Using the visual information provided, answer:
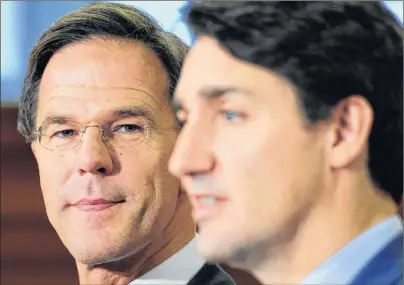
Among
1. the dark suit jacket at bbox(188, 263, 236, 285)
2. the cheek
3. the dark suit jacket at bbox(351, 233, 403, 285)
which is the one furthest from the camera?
the cheek

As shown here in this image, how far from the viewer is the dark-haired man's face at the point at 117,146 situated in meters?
1.42

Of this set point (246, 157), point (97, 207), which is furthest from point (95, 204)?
point (246, 157)

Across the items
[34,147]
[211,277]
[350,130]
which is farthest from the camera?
[34,147]

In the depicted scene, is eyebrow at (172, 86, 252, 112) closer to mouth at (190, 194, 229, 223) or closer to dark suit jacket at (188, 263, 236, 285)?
mouth at (190, 194, 229, 223)

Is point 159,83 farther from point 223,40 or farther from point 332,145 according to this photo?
point 332,145

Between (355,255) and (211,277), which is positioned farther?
(211,277)

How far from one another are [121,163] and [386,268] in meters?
0.54

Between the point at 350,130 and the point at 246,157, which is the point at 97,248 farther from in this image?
the point at 350,130

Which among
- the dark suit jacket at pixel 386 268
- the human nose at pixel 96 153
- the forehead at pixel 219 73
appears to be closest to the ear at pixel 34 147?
the human nose at pixel 96 153

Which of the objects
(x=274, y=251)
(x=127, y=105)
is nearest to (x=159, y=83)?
(x=127, y=105)

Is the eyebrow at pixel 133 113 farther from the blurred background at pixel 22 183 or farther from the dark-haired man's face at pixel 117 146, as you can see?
the blurred background at pixel 22 183

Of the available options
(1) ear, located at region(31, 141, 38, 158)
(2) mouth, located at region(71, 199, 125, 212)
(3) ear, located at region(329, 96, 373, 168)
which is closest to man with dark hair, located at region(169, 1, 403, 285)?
(3) ear, located at region(329, 96, 373, 168)

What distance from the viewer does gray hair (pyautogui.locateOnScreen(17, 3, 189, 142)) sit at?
4.74 feet

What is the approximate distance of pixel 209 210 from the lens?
4.16 ft
